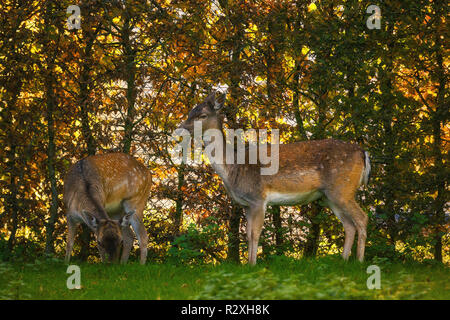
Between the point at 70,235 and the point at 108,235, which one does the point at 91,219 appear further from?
the point at 70,235

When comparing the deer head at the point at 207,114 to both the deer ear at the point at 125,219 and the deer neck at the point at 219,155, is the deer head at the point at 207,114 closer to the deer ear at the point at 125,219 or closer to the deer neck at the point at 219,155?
the deer neck at the point at 219,155

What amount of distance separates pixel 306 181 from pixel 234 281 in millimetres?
3716

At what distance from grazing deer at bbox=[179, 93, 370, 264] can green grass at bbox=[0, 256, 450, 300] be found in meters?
0.72

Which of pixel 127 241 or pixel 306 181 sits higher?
pixel 306 181

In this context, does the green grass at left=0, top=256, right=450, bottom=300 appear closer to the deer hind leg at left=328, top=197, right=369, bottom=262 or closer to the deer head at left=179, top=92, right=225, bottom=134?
the deer hind leg at left=328, top=197, right=369, bottom=262

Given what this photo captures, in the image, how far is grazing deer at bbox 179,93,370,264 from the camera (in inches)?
392

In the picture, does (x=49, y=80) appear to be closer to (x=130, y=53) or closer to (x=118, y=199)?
(x=130, y=53)

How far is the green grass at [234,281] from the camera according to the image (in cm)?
639

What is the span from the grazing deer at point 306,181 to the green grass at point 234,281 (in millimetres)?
719

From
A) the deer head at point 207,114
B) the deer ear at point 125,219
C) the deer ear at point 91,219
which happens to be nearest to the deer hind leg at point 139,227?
the deer ear at point 125,219

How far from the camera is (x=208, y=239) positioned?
35.9ft

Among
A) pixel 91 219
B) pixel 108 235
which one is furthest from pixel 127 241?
pixel 108 235

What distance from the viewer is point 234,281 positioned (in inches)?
262

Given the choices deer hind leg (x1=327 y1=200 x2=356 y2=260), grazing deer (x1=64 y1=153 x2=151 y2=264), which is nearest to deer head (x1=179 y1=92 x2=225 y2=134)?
grazing deer (x1=64 y1=153 x2=151 y2=264)
